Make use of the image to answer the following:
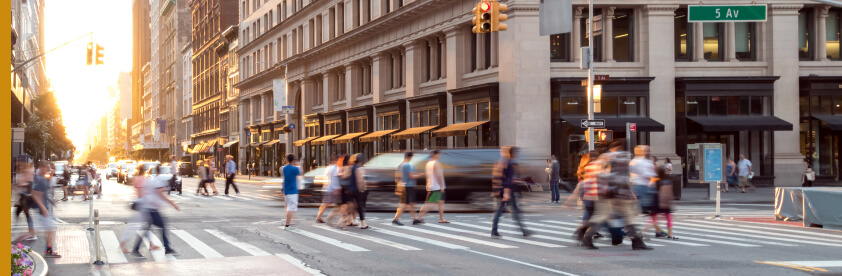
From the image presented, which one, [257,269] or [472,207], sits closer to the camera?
[257,269]

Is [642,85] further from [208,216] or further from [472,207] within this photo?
[208,216]

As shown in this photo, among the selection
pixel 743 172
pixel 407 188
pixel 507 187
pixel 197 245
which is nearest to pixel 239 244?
pixel 197 245

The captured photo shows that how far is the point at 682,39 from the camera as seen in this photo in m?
36.8

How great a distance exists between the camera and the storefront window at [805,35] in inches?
1463

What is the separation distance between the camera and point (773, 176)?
3634 centimetres

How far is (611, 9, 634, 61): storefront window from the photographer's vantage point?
36531 millimetres

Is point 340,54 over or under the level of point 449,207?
over

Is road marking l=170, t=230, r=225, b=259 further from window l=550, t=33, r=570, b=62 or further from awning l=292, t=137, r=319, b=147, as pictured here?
awning l=292, t=137, r=319, b=147

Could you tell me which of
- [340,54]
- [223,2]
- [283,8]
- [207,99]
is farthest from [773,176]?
[207,99]

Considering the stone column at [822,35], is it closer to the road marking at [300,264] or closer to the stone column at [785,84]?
the stone column at [785,84]

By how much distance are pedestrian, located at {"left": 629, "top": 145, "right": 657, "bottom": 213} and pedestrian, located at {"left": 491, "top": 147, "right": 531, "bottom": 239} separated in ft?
7.45

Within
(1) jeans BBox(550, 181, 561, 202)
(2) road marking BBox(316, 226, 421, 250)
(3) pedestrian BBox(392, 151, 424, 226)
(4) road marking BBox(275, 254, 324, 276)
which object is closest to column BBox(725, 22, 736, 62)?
(1) jeans BBox(550, 181, 561, 202)

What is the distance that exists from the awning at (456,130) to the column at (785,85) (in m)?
13.1

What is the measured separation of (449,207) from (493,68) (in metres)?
13.8
